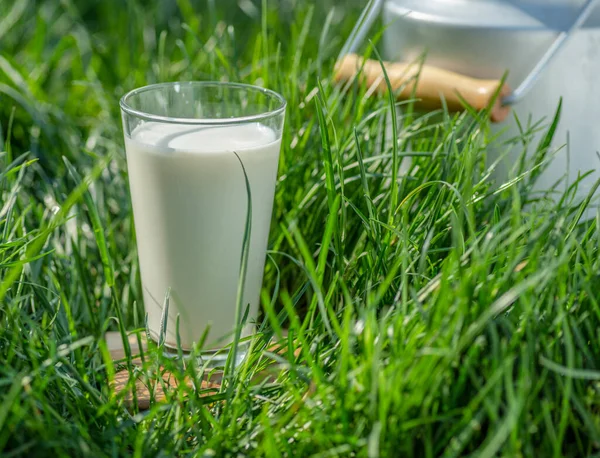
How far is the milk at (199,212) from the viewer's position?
2.24 ft

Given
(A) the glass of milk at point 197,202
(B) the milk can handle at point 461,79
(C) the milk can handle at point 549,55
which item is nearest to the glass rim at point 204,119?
(A) the glass of milk at point 197,202

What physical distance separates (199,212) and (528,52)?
0.44m

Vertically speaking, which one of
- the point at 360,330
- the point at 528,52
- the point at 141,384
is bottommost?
the point at 141,384

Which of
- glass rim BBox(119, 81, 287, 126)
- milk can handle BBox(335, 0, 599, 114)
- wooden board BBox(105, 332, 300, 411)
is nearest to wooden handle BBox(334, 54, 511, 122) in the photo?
milk can handle BBox(335, 0, 599, 114)

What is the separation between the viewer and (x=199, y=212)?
27.5 inches

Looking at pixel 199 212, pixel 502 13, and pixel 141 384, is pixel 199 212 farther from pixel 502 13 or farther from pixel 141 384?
pixel 502 13

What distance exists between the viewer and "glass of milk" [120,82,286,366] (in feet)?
2.23

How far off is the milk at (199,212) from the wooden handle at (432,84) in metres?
0.26

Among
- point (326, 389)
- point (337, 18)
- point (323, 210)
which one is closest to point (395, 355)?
point (326, 389)

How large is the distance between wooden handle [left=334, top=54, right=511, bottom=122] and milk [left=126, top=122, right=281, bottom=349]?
26 cm

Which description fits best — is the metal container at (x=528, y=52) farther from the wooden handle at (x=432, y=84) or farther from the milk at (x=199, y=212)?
the milk at (x=199, y=212)

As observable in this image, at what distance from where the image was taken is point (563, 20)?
2.80ft

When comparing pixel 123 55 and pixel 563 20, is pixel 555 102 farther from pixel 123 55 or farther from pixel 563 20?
pixel 123 55

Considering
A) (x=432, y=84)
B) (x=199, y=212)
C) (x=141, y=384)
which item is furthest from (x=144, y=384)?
(x=432, y=84)
